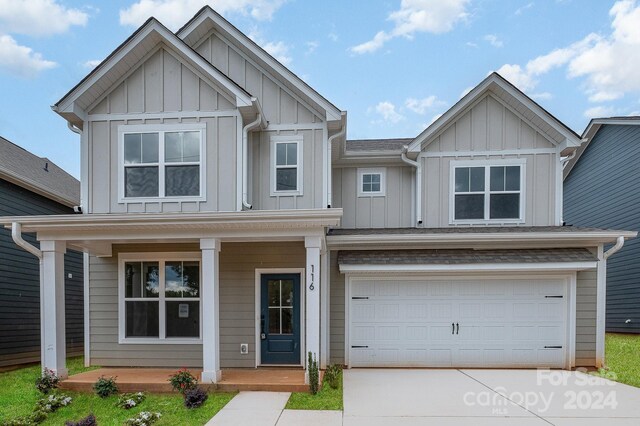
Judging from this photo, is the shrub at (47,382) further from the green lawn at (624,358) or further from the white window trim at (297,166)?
the green lawn at (624,358)

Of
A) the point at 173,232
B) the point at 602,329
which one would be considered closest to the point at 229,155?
the point at 173,232

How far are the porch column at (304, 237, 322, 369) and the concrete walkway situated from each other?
3.08 feet

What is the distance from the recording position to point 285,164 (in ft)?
27.4

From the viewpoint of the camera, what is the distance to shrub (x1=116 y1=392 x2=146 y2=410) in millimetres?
5893

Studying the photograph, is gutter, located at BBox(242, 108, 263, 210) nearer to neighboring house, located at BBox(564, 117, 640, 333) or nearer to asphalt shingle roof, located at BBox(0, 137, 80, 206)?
asphalt shingle roof, located at BBox(0, 137, 80, 206)

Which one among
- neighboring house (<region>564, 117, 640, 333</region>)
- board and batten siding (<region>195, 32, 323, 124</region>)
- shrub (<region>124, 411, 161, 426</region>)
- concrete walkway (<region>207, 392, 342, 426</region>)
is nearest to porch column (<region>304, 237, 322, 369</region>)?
concrete walkway (<region>207, 392, 342, 426</region>)

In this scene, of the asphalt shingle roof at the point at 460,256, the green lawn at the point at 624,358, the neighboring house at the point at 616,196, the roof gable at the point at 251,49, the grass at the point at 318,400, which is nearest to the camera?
the grass at the point at 318,400

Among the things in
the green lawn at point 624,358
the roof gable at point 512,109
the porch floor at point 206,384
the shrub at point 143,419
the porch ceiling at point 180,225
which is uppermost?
the roof gable at point 512,109

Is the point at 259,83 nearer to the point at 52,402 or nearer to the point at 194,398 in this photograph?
the point at 194,398

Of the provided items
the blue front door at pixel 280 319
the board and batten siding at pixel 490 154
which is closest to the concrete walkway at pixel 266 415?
the blue front door at pixel 280 319

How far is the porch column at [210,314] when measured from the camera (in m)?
6.68

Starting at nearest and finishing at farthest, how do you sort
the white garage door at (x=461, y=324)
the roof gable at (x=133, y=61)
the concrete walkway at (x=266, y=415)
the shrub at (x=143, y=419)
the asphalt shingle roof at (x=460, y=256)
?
the shrub at (x=143, y=419)
the concrete walkway at (x=266, y=415)
the roof gable at (x=133, y=61)
the asphalt shingle roof at (x=460, y=256)
the white garage door at (x=461, y=324)

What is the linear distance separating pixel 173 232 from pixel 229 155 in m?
1.82

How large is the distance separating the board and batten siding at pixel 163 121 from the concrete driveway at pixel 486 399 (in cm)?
427
